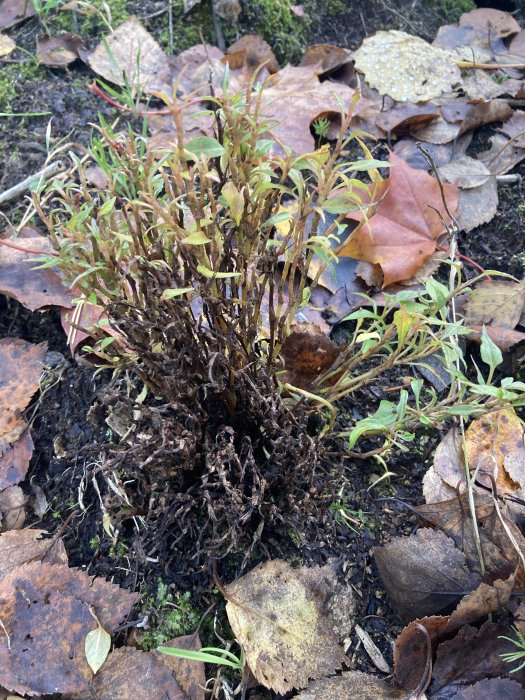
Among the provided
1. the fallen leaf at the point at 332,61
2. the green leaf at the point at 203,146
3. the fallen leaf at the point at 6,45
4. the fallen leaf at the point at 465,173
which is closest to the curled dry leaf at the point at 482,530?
the green leaf at the point at 203,146

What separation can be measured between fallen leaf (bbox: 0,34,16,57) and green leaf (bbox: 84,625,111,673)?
218cm

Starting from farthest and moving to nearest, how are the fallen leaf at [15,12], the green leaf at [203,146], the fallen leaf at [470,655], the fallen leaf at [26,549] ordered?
the fallen leaf at [15,12] < the fallen leaf at [26,549] < the fallen leaf at [470,655] < the green leaf at [203,146]

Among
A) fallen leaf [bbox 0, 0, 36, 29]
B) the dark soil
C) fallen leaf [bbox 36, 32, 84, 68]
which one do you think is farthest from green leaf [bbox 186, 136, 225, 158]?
fallen leaf [bbox 0, 0, 36, 29]

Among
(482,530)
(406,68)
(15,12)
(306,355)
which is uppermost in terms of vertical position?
(15,12)

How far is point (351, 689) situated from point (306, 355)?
76 cm

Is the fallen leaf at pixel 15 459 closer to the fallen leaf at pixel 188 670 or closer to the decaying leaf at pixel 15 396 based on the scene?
the decaying leaf at pixel 15 396

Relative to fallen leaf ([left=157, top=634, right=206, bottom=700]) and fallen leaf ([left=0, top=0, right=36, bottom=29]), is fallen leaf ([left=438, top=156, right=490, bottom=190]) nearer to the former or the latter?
fallen leaf ([left=157, top=634, right=206, bottom=700])

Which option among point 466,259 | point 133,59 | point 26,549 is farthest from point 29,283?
point 466,259

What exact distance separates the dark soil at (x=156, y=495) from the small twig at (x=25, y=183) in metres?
0.04

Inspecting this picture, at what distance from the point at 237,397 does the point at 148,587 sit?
0.50m

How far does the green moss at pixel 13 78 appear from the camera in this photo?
233 centimetres

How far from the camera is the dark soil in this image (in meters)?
1.47

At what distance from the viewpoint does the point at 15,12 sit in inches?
103

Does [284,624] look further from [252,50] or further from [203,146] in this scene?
[252,50]
